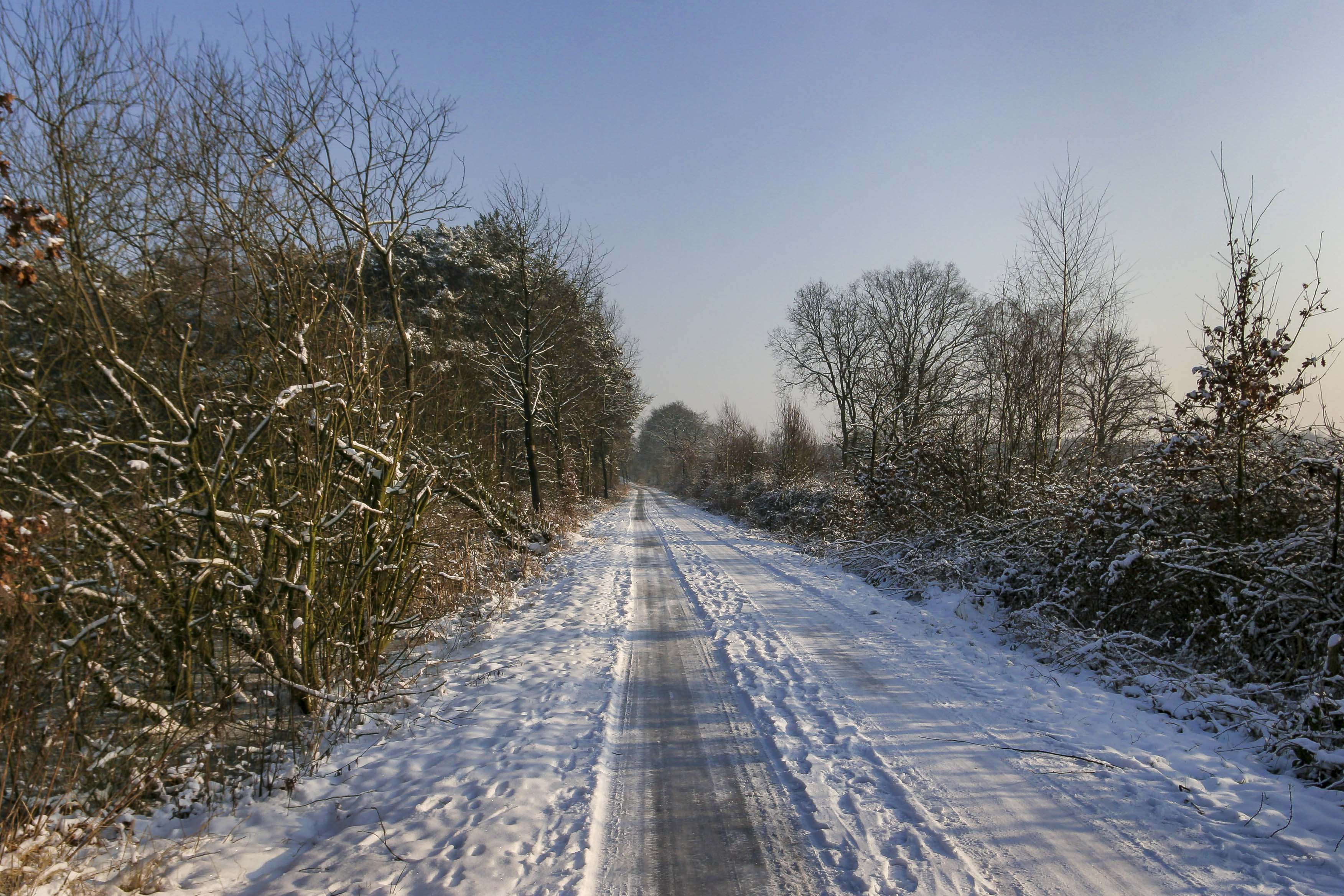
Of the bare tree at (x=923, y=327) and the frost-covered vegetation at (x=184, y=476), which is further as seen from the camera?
the bare tree at (x=923, y=327)

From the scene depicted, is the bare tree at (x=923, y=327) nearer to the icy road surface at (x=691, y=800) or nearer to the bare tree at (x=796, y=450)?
the bare tree at (x=796, y=450)

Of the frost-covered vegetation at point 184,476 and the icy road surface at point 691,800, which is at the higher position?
the frost-covered vegetation at point 184,476

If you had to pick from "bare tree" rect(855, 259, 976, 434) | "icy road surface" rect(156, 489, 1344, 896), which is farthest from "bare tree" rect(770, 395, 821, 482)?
"icy road surface" rect(156, 489, 1344, 896)

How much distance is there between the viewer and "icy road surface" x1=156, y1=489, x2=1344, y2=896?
3.03 metres

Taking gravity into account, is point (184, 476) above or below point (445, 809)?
above

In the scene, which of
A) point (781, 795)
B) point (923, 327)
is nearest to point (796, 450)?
point (923, 327)

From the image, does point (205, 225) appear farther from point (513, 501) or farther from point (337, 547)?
point (513, 501)

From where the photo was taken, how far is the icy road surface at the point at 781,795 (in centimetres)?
303

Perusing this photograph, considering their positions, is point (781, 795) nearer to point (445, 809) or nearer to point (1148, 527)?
point (445, 809)

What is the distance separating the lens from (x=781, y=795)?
3740mm

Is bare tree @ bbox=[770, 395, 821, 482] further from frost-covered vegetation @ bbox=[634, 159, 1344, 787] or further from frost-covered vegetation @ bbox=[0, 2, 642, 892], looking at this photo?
frost-covered vegetation @ bbox=[0, 2, 642, 892]

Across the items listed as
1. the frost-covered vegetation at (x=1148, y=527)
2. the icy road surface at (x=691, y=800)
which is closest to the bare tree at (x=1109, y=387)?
the frost-covered vegetation at (x=1148, y=527)

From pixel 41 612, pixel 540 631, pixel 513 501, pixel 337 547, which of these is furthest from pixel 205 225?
pixel 513 501

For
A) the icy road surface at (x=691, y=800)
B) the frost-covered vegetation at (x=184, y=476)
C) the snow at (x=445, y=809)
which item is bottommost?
the snow at (x=445, y=809)
